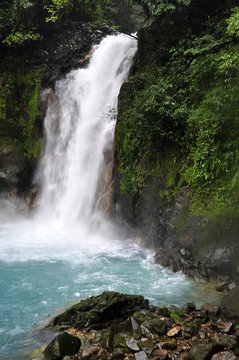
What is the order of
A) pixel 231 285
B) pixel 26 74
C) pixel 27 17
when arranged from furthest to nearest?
pixel 26 74, pixel 27 17, pixel 231 285

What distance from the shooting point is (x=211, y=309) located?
641 centimetres

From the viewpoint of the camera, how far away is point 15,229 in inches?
551

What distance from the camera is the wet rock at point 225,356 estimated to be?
15.7ft

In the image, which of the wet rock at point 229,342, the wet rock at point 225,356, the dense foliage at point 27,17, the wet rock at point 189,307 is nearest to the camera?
the wet rock at point 225,356

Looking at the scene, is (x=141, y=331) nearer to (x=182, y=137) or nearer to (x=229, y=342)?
(x=229, y=342)

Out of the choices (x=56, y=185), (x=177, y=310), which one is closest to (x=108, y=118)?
(x=56, y=185)

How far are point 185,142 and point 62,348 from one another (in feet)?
19.9

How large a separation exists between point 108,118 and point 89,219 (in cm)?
420

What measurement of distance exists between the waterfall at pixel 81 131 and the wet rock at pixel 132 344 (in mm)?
7816

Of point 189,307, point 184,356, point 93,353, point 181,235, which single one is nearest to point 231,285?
point 189,307

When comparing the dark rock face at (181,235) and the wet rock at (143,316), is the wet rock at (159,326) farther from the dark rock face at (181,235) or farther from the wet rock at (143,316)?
the dark rock face at (181,235)

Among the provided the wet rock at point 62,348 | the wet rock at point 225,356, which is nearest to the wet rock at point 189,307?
the wet rock at point 225,356

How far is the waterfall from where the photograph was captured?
13.5 metres

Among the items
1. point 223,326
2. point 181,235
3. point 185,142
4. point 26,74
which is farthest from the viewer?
point 26,74
